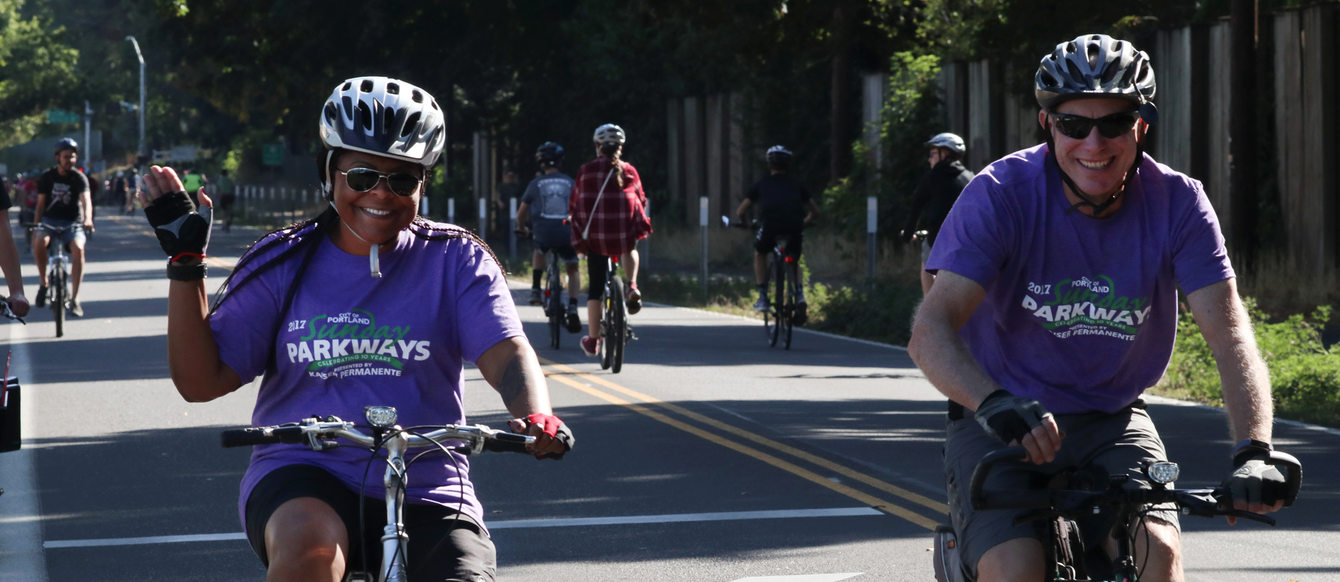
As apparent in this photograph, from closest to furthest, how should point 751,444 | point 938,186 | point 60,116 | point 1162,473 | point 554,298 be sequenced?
A: point 1162,473 < point 751,444 < point 938,186 < point 554,298 < point 60,116

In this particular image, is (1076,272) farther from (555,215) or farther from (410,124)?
(555,215)

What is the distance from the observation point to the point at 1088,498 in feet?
12.2

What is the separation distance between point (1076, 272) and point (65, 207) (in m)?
16.2

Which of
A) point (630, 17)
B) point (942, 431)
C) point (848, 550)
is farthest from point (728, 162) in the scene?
point (848, 550)

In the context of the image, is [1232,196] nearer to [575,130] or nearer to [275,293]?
[275,293]

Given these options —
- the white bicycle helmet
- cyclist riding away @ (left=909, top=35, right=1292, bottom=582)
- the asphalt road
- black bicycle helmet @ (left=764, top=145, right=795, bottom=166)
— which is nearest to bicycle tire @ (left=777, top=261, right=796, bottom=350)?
the asphalt road

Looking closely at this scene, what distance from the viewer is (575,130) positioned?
41875mm

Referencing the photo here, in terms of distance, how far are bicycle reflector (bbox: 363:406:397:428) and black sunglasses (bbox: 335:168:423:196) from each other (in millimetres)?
580

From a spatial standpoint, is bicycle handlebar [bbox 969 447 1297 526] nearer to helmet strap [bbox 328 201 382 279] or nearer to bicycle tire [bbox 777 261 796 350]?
helmet strap [bbox 328 201 382 279]

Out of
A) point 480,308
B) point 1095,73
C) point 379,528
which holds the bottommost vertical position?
point 379,528

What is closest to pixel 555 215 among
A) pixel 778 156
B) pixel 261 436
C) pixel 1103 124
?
pixel 778 156

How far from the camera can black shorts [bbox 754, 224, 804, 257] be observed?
16906 mm

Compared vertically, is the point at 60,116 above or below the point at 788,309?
above

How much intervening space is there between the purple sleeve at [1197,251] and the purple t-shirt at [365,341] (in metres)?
1.52
